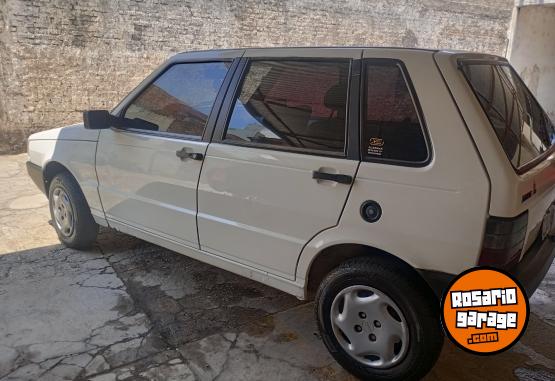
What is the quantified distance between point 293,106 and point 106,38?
6736 mm

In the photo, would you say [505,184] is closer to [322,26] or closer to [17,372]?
[17,372]

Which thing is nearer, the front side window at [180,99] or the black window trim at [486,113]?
the black window trim at [486,113]

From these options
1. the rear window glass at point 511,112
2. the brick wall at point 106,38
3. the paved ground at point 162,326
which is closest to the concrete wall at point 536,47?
the brick wall at point 106,38

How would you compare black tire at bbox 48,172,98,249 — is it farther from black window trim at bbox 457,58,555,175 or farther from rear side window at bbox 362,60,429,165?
black window trim at bbox 457,58,555,175

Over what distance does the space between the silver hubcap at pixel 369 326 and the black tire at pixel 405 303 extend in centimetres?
3

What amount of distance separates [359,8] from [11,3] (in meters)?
7.36

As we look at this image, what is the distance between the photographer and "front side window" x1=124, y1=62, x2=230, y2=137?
Answer: 2.95m

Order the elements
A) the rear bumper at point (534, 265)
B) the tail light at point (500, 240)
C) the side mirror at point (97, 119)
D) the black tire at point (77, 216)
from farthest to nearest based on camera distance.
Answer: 1. the black tire at point (77, 216)
2. the side mirror at point (97, 119)
3. the rear bumper at point (534, 265)
4. the tail light at point (500, 240)

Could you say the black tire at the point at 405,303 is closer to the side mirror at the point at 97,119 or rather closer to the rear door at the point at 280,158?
the rear door at the point at 280,158

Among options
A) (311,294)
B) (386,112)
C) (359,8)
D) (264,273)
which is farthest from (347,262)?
(359,8)

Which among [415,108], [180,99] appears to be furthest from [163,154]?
[415,108]

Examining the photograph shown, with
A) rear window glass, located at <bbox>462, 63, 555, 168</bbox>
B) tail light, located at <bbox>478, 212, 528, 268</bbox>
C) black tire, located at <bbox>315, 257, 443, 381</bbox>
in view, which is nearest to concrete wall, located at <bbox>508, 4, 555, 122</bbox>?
rear window glass, located at <bbox>462, 63, 555, 168</bbox>

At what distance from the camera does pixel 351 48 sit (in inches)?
94.2

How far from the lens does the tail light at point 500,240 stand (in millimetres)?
1903
